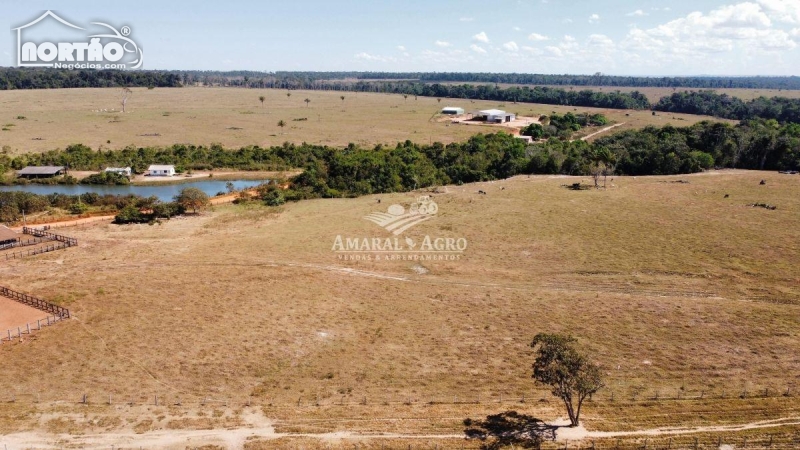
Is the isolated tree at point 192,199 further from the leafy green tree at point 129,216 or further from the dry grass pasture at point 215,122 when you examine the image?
the dry grass pasture at point 215,122

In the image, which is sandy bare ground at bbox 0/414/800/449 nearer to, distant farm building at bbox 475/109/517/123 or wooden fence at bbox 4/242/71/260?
wooden fence at bbox 4/242/71/260

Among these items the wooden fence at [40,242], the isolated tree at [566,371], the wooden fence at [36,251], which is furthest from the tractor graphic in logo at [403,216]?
the isolated tree at [566,371]

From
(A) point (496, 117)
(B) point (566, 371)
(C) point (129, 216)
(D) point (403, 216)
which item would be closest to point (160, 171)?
(C) point (129, 216)

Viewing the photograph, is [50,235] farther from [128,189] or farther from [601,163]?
[601,163]

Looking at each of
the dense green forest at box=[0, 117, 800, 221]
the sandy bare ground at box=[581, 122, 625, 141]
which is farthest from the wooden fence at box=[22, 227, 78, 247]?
the sandy bare ground at box=[581, 122, 625, 141]

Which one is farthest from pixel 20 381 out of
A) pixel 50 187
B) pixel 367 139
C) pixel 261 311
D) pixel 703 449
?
pixel 367 139
